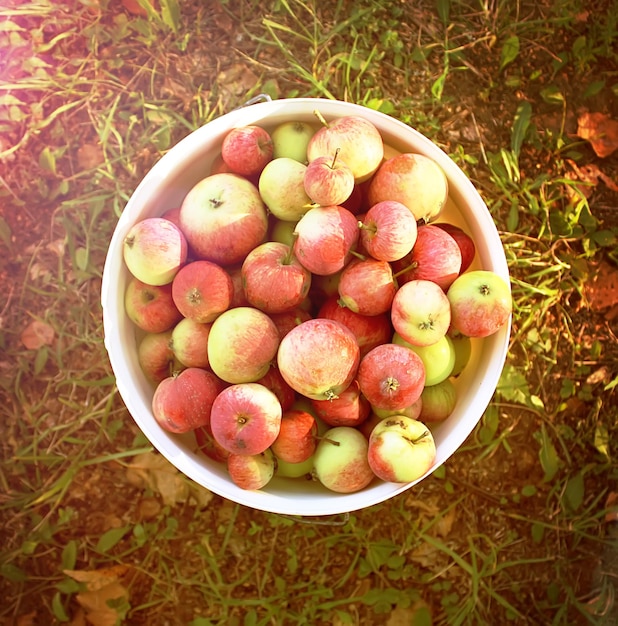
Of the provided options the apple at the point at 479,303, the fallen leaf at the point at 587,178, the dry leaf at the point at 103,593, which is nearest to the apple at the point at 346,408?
the apple at the point at 479,303

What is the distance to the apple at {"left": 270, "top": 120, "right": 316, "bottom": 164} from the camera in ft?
5.95

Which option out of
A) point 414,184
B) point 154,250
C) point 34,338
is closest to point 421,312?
point 414,184

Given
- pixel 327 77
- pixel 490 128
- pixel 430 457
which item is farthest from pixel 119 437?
pixel 490 128

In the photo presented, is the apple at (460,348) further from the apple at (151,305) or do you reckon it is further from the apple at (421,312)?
the apple at (151,305)

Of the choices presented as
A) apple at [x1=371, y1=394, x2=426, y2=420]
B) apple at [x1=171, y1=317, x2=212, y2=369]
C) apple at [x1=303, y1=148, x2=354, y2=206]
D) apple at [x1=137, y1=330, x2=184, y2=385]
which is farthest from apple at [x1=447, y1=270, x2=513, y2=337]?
apple at [x1=137, y1=330, x2=184, y2=385]

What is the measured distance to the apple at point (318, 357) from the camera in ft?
5.11

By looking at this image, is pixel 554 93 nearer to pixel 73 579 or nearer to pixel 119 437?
pixel 119 437

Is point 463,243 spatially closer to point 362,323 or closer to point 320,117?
point 362,323

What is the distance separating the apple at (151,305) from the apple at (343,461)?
54 centimetres

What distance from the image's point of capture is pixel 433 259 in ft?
5.49

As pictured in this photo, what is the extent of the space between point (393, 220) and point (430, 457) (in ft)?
1.98

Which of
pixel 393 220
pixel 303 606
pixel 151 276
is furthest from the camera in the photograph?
pixel 303 606

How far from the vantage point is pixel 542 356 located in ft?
7.61

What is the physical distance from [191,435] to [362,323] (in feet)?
2.03
